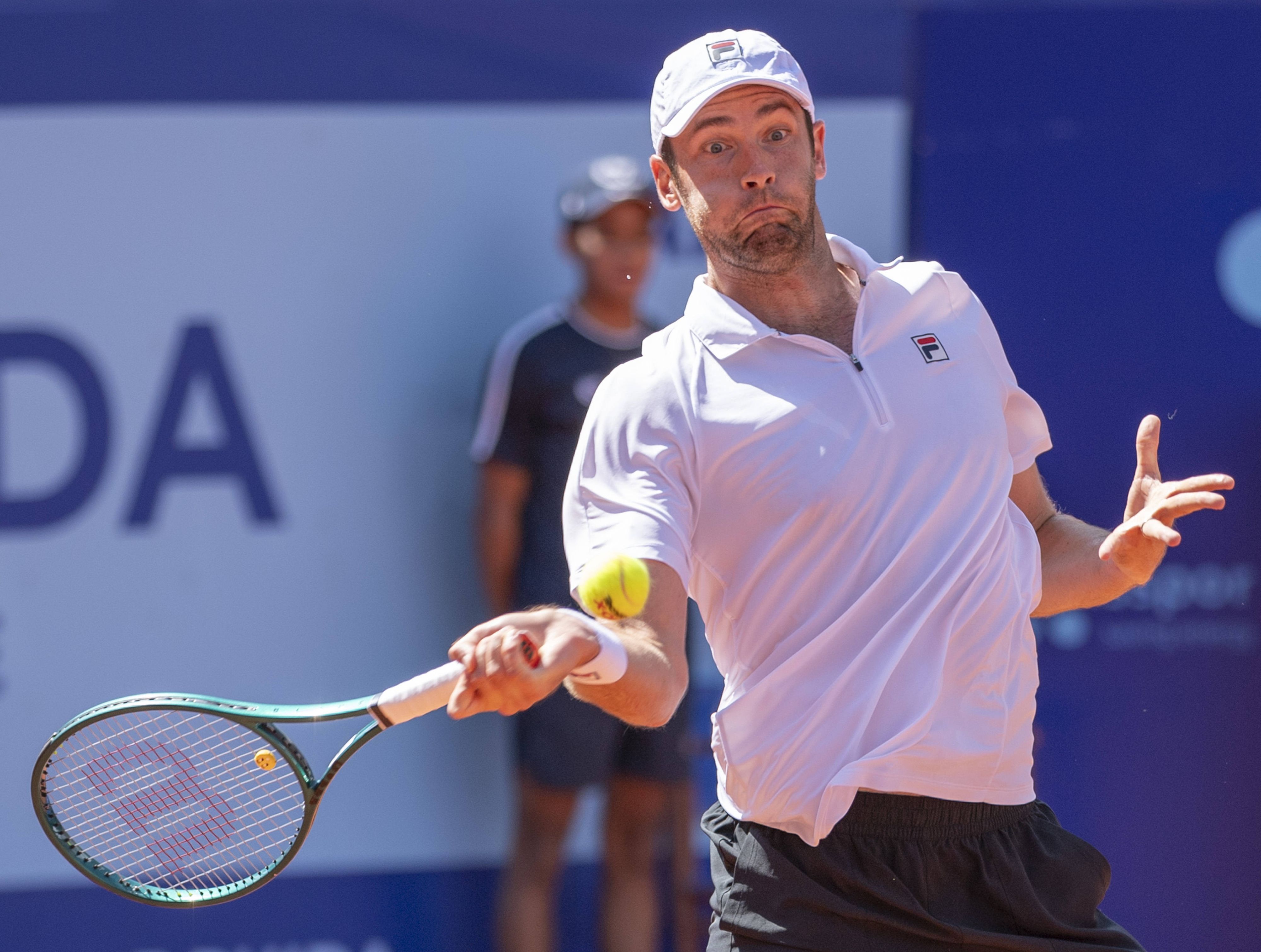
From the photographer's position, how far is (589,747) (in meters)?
3.89

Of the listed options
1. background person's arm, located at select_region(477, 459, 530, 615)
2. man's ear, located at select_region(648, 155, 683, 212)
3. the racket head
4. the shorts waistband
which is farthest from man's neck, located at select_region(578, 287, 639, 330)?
the shorts waistband

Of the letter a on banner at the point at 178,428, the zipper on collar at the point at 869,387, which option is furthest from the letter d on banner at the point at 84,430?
the zipper on collar at the point at 869,387

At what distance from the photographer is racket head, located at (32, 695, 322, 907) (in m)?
2.33

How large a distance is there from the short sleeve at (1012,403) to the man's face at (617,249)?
1.67 meters

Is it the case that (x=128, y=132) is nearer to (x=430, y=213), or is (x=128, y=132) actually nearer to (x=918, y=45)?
(x=430, y=213)

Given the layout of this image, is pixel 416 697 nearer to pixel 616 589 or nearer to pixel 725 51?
pixel 616 589

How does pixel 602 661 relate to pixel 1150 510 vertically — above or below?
below

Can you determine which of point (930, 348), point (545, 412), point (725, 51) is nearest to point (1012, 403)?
point (930, 348)

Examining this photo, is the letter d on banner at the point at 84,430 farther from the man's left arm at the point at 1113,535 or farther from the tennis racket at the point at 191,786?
the man's left arm at the point at 1113,535

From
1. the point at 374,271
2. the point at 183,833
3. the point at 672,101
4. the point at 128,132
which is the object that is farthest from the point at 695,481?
the point at 128,132

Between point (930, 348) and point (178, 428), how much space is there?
2.36 metres

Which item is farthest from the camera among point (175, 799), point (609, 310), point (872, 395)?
point (609, 310)

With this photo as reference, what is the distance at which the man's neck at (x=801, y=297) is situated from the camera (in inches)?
89.7

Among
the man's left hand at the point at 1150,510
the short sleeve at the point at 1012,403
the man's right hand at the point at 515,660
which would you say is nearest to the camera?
the man's right hand at the point at 515,660
